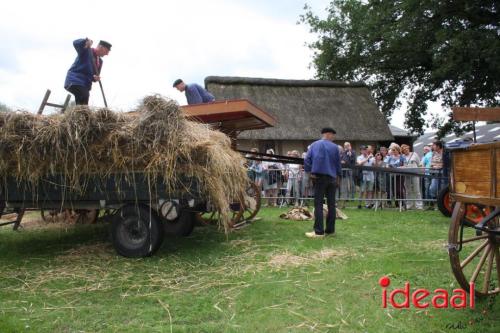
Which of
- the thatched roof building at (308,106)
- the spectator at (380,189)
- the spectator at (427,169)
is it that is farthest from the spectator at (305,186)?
the thatched roof building at (308,106)

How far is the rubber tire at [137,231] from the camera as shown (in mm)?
5449

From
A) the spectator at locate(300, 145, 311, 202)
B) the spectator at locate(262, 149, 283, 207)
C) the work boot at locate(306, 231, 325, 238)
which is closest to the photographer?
the work boot at locate(306, 231, 325, 238)

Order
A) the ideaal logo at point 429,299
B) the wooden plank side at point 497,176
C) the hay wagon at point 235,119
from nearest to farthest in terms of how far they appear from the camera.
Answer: the wooden plank side at point 497,176 → the ideaal logo at point 429,299 → the hay wagon at point 235,119

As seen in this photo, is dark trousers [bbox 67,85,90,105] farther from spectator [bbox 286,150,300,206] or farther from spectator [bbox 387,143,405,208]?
spectator [bbox 387,143,405,208]

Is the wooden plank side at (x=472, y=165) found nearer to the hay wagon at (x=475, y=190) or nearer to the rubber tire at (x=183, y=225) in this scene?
the hay wagon at (x=475, y=190)

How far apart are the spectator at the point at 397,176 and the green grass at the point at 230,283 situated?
11.8ft

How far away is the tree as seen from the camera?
18672 mm

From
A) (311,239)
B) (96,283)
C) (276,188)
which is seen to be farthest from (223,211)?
(276,188)

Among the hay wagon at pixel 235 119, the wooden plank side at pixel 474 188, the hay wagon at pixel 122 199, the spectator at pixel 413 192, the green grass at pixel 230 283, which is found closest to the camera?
the wooden plank side at pixel 474 188

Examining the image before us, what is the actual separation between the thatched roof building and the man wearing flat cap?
39.1ft

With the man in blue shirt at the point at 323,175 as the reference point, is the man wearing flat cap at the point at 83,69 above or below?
above

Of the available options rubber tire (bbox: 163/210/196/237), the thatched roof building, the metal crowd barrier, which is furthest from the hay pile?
the thatched roof building

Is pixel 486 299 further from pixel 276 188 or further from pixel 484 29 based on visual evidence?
pixel 484 29

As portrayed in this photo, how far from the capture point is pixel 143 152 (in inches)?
206
